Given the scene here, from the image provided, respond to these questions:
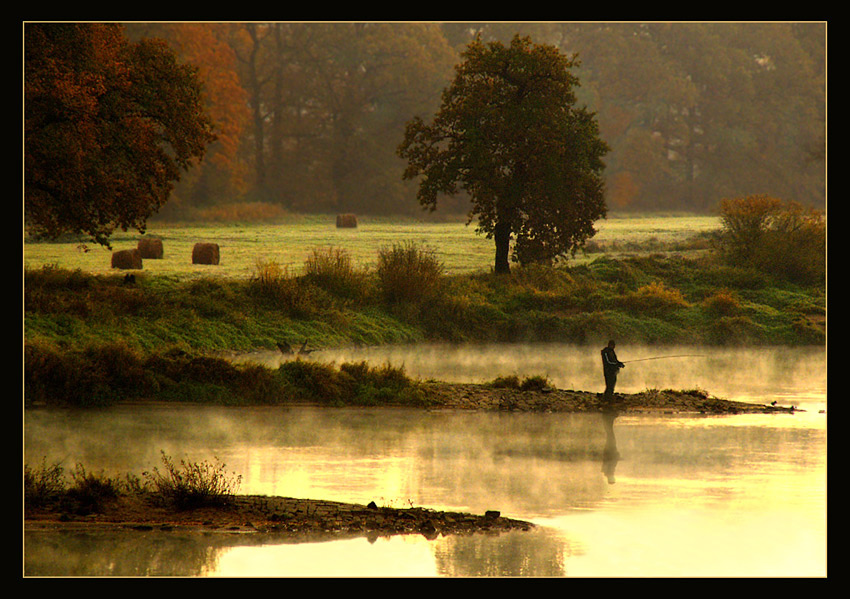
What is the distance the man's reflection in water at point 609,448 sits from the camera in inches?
504

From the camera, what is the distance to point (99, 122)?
19.7 m

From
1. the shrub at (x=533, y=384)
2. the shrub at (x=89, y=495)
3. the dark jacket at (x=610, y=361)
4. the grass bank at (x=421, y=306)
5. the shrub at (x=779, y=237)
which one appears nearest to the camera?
the shrub at (x=89, y=495)

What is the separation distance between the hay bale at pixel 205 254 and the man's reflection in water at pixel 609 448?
15449 millimetres

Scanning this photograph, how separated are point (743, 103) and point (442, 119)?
23.3 meters

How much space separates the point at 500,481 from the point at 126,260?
17014 mm

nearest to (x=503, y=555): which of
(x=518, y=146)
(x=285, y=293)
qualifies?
(x=285, y=293)

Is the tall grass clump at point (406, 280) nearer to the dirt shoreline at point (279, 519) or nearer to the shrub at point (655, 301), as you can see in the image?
the shrub at point (655, 301)

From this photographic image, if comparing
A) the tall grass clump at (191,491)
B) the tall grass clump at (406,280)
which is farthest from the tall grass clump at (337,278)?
the tall grass clump at (191,491)

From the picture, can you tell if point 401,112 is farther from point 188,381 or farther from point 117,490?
point 117,490

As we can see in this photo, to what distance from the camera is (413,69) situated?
47.0 metres

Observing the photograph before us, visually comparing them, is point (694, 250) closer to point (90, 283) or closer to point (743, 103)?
point (743, 103)

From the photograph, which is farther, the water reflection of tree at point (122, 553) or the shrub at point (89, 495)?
the shrub at point (89, 495)

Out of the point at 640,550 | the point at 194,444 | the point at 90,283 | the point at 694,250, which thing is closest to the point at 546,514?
the point at 640,550

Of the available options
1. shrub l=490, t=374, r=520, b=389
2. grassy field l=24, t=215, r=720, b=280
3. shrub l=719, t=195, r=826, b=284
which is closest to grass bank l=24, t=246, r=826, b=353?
shrub l=719, t=195, r=826, b=284
